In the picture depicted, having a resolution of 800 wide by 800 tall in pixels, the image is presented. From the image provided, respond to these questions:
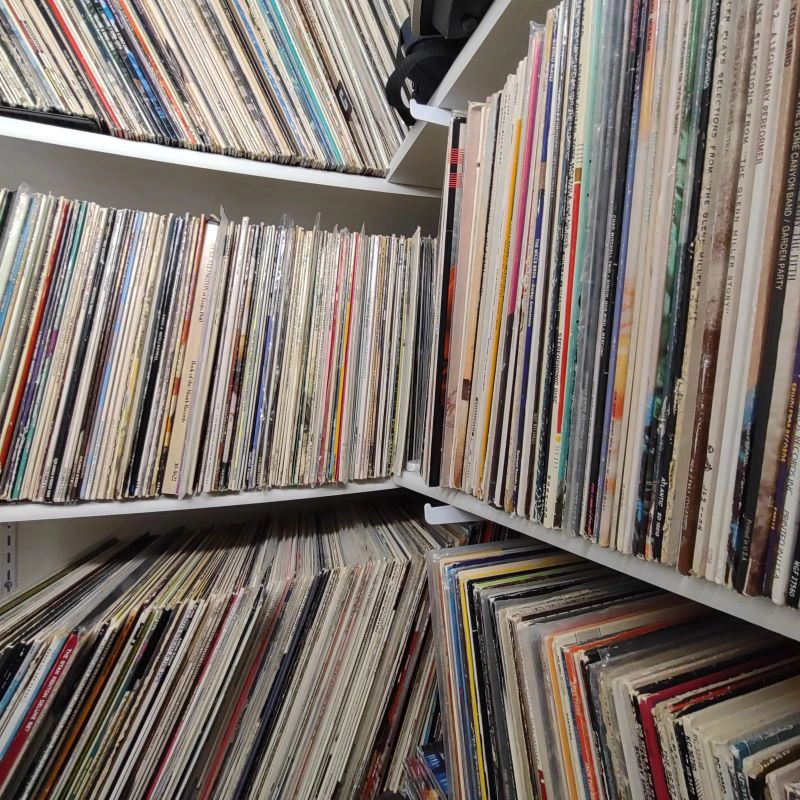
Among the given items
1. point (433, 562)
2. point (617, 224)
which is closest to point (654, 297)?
point (617, 224)

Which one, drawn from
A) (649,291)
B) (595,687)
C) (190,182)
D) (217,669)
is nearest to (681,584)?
(595,687)

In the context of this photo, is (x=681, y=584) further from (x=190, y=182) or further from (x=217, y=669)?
(x=190, y=182)

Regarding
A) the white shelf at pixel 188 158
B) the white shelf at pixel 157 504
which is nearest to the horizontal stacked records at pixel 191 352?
the white shelf at pixel 157 504

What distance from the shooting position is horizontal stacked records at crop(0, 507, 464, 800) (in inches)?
24.6

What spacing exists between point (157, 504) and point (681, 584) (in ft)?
2.32

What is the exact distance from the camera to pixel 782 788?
26 cm

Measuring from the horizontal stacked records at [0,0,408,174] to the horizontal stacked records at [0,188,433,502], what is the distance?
0.61 feet

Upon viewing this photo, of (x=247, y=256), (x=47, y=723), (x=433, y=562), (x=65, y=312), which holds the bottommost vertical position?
(x=47, y=723)

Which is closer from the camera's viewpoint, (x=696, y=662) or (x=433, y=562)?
(x=696, y=662)

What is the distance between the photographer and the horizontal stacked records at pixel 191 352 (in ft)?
2.16

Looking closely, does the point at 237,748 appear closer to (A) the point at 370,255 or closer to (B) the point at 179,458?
(B) the point at 179,458

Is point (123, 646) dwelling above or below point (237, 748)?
above

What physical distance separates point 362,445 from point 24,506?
50 cm

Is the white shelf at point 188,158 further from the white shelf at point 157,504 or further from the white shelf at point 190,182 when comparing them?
the white shelf at point 157,504
